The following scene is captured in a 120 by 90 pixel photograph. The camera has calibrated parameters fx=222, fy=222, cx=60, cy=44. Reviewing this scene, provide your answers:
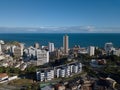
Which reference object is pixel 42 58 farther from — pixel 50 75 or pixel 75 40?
pixel 75 40

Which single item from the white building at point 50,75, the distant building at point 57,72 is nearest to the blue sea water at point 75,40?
the distant building at point 57,72

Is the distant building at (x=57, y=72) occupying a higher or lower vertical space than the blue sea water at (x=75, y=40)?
higher

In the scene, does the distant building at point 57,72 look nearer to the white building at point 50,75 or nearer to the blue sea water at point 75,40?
the white building at point 50,75

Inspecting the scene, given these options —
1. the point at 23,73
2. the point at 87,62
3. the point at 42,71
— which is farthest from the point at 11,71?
the point at 87,62

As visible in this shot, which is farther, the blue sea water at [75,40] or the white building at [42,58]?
the blue sea water at [75,40]

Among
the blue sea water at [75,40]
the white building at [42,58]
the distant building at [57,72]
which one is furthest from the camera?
the blue sea water at [75,40]

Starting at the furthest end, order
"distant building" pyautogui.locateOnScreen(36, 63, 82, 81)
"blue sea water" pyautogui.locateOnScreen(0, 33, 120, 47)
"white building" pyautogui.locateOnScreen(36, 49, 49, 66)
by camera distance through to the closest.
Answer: "blue sea water" pyautogui.locateOnScreen(0, 33, 120, 47) → "white building" pyautogui.locateOnScreen(36, 49, 49, 66) → "distant building" pyautogui.locateOnScreen(36, 63, 82, 81)

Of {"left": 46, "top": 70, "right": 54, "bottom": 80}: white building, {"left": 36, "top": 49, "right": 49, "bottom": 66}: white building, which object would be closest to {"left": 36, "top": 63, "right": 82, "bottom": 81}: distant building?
{"left": 46, "top": 70, "right": 54, "bottom": 80}: white building

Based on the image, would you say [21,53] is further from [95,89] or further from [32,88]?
[95,89]

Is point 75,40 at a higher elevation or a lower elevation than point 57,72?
lower

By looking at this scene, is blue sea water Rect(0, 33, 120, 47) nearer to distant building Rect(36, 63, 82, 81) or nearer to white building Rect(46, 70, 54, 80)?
distant building Rect(36, 63, 82, 81)

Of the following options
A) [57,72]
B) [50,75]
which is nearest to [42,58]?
[57,72]

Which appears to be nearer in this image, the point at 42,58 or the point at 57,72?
the point at 57,72
